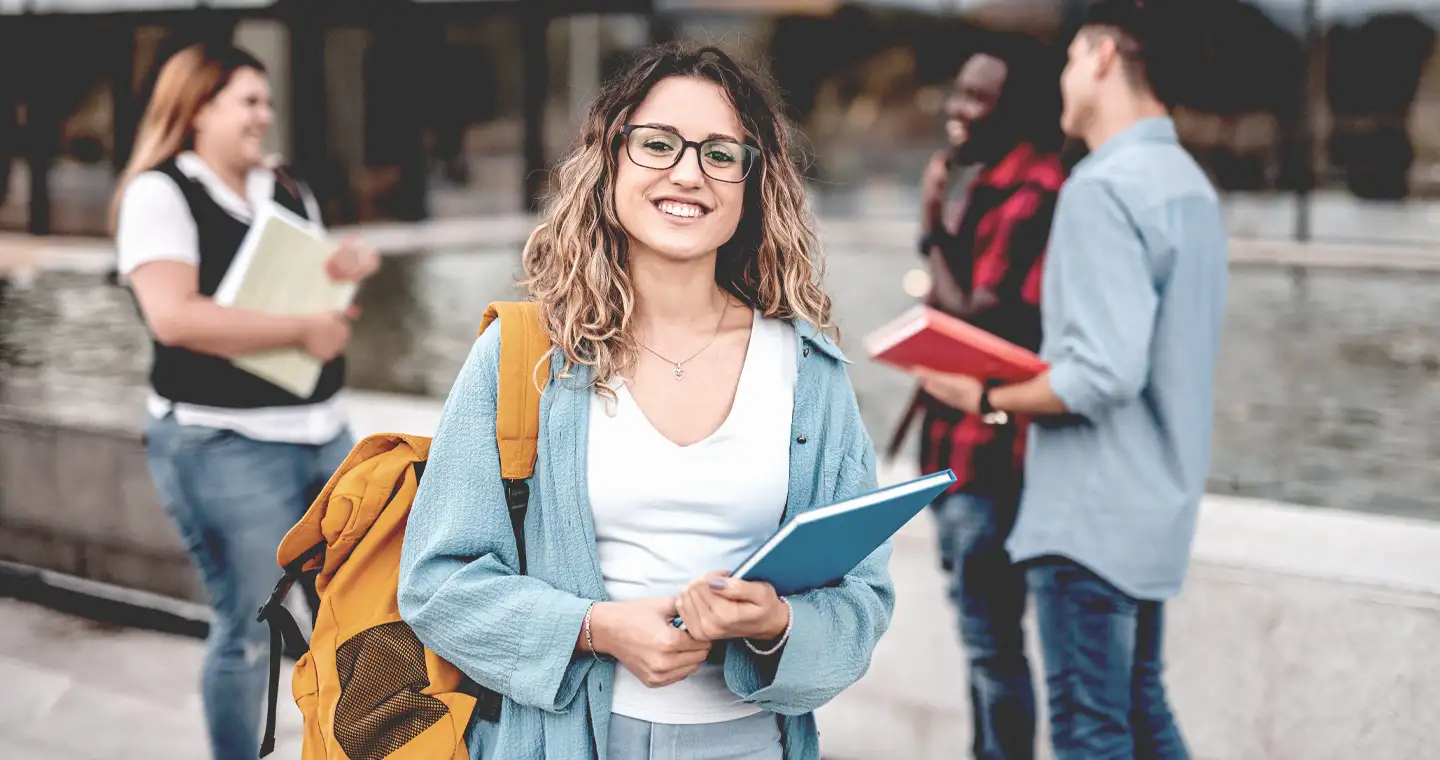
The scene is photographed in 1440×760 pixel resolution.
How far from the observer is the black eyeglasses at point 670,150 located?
5.72 feet

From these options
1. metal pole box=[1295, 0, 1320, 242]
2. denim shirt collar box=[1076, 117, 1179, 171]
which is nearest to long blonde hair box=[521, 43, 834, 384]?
denim shirt collar box=[1076, 117, 1179, 171]

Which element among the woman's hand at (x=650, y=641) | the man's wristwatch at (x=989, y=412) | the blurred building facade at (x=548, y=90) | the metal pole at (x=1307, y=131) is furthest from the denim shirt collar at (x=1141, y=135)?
the metal pole at (x=1307, y=131)

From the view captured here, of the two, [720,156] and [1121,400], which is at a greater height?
[720,156]

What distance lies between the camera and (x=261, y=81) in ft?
11.1

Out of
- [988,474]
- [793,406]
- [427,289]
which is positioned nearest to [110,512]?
[988,474]

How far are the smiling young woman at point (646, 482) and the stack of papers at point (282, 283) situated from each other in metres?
1.53

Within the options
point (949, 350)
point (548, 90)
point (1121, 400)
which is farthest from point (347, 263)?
point (548, 90)

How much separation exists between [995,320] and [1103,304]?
720 mm

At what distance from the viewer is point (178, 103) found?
129 inches

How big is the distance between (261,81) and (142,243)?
53 centimetres

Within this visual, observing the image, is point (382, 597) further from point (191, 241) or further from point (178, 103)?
point (178, 103)

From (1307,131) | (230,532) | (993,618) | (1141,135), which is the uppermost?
(1307,131)

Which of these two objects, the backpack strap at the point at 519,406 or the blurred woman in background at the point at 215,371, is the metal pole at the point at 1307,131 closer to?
the blurred woman in background at the point at 215,371

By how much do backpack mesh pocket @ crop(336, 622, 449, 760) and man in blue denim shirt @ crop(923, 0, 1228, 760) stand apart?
144 centimetres
